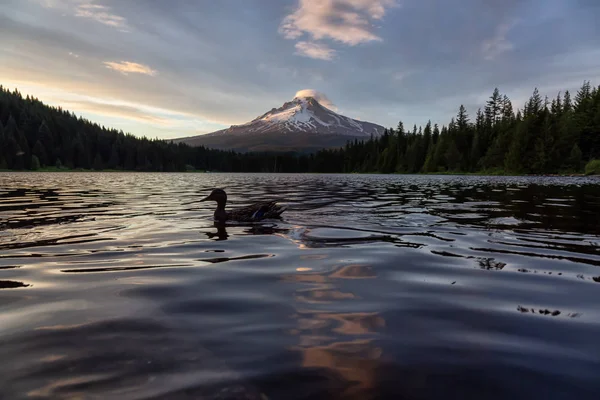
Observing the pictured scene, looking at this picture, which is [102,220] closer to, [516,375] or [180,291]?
[180,291]

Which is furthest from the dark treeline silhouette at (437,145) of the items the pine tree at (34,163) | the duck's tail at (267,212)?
the duck's tail at (267,212)

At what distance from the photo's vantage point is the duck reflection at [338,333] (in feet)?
9.50

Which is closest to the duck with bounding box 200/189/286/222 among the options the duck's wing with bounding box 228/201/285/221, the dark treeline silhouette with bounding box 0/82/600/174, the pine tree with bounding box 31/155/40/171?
the duck's wing with bounding box 228/201/285/221

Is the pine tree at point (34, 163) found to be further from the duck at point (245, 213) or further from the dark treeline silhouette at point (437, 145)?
the duck at point (245, 213)

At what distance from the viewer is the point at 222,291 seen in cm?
494

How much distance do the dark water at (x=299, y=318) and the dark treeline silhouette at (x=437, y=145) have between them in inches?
4099

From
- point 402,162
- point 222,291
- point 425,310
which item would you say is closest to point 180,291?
point 222,291

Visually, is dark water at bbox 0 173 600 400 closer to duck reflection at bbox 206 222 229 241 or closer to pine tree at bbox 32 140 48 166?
duck reflection at bbox 206 222 229 241

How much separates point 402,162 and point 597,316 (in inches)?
6192

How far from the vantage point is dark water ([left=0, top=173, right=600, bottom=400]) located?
9.05ft

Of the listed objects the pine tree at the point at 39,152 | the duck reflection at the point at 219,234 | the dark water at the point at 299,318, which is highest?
the pine tree at the point at 39,152

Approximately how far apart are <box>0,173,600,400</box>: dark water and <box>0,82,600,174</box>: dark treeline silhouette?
10412 cm

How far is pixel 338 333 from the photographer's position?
3.66 meters

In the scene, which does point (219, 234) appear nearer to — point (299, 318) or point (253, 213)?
point (253, 213)
